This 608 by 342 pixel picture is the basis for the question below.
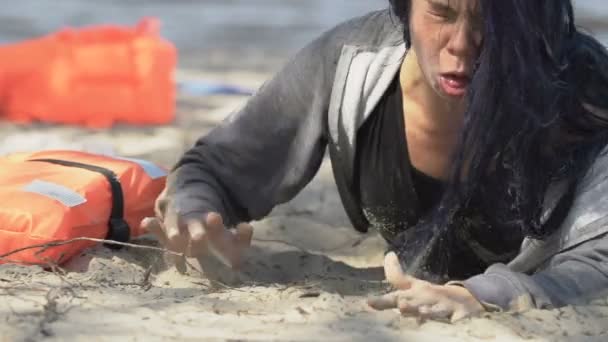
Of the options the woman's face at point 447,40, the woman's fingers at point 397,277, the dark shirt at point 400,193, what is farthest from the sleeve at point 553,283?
the woman's face at point 447,40

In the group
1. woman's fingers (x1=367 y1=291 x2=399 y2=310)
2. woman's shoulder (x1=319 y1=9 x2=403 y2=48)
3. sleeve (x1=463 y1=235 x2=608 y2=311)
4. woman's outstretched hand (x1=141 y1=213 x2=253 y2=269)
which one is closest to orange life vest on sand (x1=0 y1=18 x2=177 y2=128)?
woman's shoulder (x1=319 y1=9 x2=403 y2=48)

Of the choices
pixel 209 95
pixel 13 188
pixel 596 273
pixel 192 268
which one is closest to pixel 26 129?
pixel 209 95

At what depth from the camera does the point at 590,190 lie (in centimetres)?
252

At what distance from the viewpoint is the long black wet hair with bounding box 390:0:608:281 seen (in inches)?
88.7

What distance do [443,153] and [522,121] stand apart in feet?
1.11

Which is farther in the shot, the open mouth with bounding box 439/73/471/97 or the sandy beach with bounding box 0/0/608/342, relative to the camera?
the open mouth with bounding box 439/73/471/97

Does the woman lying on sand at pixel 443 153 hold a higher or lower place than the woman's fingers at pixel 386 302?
higher

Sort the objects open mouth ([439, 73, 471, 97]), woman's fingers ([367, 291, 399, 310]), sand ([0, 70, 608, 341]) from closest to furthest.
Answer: sand ([0, 70, 608, 341]) < woman's fingers ([367, 291, 399, 310]) < open mouth ([439, 73, 471, 97])

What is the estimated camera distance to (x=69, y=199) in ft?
9.08

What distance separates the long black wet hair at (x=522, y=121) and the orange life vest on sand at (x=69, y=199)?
0.75 meters

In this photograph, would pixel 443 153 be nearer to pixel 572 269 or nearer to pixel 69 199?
pixel 572 269

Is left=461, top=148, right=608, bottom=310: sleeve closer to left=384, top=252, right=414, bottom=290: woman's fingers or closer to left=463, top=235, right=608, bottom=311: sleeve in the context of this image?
left=463, top=235, right=608, bottom=311: sleeve

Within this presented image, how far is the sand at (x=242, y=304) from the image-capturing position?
206cm

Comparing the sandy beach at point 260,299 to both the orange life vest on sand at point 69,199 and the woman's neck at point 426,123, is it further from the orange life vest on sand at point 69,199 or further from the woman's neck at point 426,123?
the woman's neck at point 426,123
